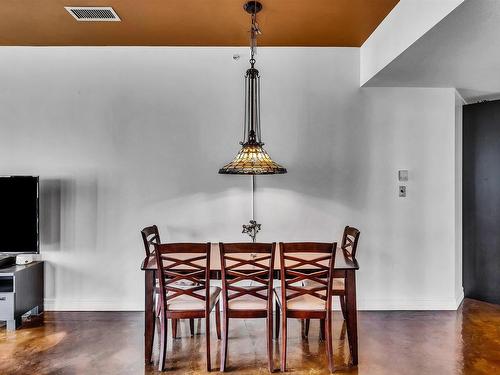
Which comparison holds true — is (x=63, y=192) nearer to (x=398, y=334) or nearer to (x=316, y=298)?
(x=316, y=298)

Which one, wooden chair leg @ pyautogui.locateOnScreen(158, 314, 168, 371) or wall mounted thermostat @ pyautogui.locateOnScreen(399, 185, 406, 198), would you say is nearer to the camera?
wooden chair leg @ pyautogui.locateOnScreen(158, 314, 168, 371)

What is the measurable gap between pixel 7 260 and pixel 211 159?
2.27m

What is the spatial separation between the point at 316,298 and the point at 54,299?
2.85 metres

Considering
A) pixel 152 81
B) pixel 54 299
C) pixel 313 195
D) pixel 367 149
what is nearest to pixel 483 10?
pixel 367 149

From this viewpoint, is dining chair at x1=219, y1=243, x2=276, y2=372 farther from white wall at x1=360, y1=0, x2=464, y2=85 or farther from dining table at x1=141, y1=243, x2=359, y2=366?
white wall at x1=360, y1=0, x2=464, y2=85

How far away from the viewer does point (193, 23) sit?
3.64 metres

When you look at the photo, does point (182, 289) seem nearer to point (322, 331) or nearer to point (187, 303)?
point (187, 303)

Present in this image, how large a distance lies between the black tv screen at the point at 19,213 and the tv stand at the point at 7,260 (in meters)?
0.11

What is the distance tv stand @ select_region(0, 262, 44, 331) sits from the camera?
3.61m

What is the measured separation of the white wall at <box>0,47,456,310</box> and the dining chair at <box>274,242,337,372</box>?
4.44 feet

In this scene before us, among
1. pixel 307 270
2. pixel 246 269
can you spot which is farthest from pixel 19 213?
pixel 307 270

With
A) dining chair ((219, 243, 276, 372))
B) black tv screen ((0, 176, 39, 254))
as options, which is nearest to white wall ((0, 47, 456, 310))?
black tv screen ((0, 176, 39, 254))

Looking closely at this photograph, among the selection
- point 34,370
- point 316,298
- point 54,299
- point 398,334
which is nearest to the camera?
point 34,370

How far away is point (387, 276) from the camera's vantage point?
4266 mm
